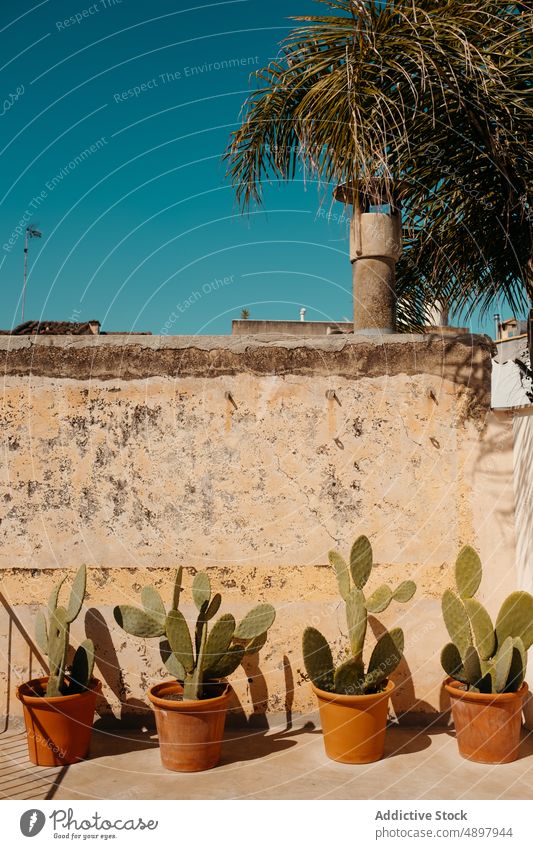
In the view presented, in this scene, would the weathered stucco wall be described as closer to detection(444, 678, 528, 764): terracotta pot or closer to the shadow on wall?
the shadow on wall

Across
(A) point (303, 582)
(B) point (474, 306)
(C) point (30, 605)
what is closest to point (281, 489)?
(A) point (303, 582)

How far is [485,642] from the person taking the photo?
12.9 feet

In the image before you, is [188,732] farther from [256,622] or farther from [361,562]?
[361,562]

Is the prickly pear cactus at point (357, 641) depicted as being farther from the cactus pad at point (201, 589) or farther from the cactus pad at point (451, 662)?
the cactus pad at point (201, 589)

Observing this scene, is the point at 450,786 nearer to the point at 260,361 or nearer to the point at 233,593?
the point at 233,593

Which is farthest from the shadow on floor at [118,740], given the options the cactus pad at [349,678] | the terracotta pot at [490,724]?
the terracotta pot at [490,724]

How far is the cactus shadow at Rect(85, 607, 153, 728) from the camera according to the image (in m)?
4.41

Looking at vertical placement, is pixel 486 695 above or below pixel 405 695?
above

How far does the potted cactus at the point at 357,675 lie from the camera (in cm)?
383

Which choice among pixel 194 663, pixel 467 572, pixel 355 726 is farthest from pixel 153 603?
pixel 467 572

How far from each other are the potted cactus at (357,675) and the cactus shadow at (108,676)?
121 cm

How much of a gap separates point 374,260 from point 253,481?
6.69 feet

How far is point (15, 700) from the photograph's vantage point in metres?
4.48
